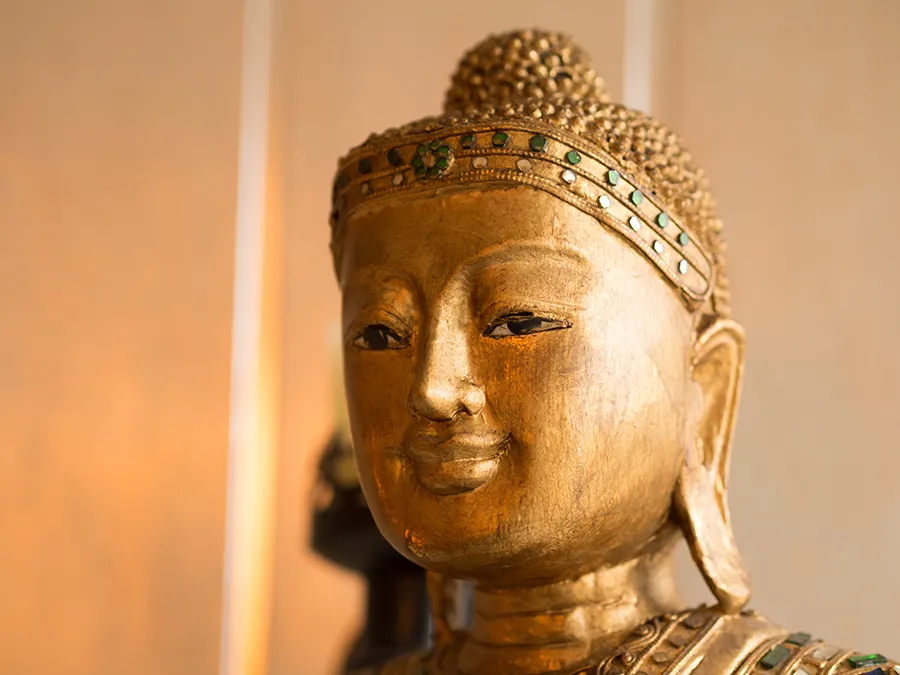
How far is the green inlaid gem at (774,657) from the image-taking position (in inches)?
49.3

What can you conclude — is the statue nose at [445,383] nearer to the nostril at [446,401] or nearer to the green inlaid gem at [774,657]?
the nostril at [446,401]

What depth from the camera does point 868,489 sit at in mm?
1806

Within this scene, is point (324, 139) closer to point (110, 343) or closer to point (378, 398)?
point (110, 343)

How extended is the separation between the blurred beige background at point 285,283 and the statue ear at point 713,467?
0.44 metres

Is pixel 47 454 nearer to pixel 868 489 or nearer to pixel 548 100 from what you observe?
pixel 548 100

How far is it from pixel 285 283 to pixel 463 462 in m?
0.95

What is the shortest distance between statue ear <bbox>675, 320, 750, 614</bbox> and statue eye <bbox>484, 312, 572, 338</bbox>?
25cm

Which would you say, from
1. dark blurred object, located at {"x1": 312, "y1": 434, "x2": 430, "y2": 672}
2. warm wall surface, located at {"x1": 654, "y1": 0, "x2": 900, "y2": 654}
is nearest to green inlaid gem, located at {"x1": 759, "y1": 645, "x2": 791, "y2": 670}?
warm wall surface, located at {"x1": 654, "y1": 0, "x2": 900, "y2": 654}

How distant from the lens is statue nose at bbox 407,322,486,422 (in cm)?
123

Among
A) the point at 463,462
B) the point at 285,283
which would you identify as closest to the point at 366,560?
the point at 285,283

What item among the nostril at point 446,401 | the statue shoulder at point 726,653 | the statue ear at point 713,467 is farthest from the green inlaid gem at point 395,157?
the statue shoulder at point 726,653

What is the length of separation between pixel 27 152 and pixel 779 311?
131cm

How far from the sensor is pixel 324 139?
6.91 ft

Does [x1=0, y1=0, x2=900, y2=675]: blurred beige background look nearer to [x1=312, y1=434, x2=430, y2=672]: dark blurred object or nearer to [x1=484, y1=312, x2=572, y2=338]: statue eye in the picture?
[x1=312, y1=434, x2=430, y2=672]: dark blurred object
